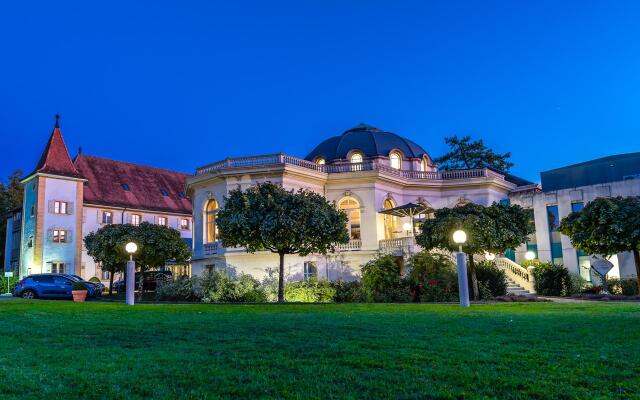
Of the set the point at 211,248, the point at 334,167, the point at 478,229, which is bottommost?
the point at 478,229

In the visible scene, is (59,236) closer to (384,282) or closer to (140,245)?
(140,245)

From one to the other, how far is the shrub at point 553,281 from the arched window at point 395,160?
39.9ft

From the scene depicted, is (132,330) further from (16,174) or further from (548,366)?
(16,174)

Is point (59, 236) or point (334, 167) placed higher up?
point (334, 167)

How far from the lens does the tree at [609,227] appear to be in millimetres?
21750

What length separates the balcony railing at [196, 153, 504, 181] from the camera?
3014cm

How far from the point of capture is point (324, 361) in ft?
21.9

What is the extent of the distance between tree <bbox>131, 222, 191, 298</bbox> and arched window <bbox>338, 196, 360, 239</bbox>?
9.88 metres

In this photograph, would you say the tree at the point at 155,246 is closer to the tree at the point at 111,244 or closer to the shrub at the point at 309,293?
the tree at the point at 111,244

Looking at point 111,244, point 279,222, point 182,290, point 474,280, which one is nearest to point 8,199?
point 111,244

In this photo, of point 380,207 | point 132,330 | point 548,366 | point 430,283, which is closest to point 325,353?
point 548,366

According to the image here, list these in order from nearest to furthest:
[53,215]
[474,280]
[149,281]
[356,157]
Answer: [474,280]
[356,157]
[149,281]
[53,215]

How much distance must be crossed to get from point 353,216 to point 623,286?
572 inches

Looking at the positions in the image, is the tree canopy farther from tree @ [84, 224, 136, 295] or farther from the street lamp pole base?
the street lamp pole base
